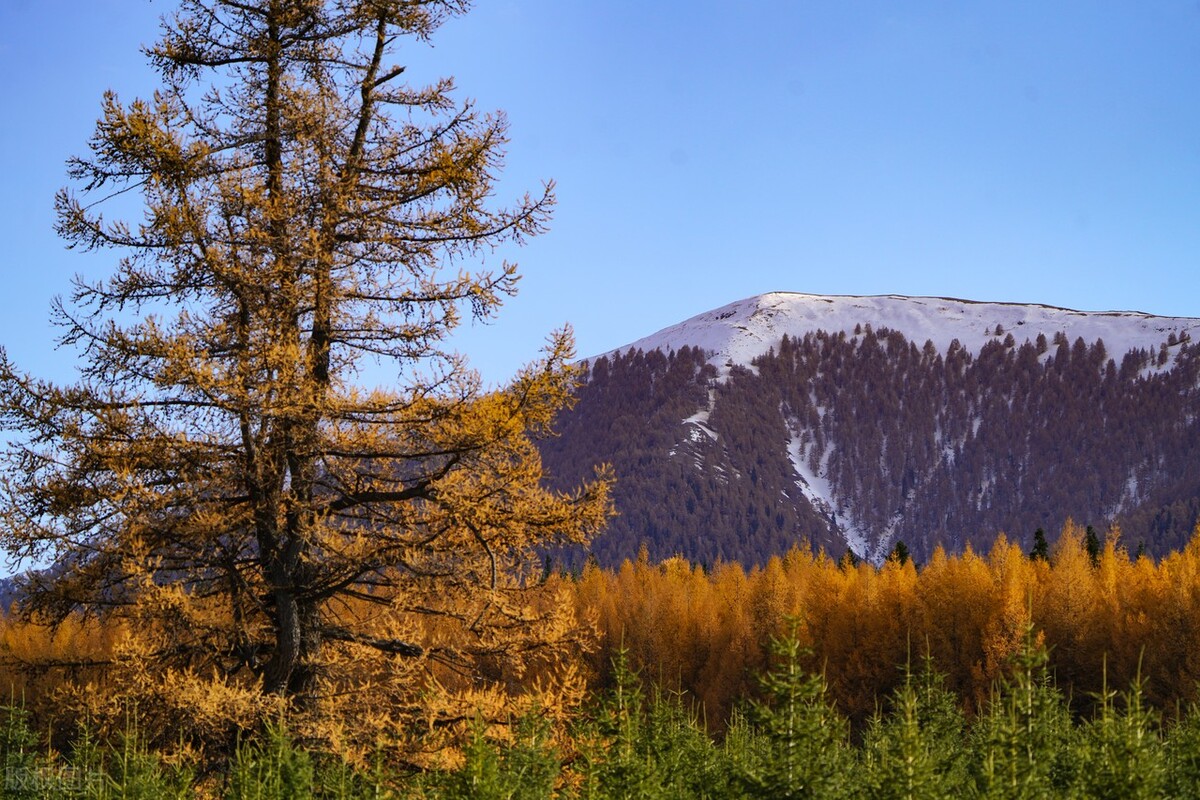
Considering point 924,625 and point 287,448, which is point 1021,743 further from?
point 924,625

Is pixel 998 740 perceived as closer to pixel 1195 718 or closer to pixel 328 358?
pixel 1195 718

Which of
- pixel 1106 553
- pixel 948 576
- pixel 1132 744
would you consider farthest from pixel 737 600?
pixel 1132 744

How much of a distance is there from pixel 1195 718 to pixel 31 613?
12548mm

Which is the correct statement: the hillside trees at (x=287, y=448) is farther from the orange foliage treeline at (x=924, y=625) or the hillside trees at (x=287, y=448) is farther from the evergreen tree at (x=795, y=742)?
the orange foliage treeline at (x=924, y=625)

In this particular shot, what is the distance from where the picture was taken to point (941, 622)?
252 feet

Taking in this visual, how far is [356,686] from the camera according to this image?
50.3ft

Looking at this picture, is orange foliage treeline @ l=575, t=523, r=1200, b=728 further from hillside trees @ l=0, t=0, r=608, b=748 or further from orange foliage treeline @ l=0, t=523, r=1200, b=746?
hillside trees @ l=0, t=0, r=608, b=748

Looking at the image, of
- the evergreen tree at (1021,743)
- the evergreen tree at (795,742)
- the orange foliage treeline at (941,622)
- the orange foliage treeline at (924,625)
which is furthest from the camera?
the orange foliage treeline at (941,622)

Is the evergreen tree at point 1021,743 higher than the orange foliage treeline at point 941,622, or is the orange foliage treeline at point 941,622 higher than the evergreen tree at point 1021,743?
the evergreen tree at point 1021,743

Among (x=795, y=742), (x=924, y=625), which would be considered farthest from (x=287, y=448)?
(x=924, y=625)

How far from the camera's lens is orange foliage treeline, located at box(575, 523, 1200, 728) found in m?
66.1

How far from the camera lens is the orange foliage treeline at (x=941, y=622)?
6606cm

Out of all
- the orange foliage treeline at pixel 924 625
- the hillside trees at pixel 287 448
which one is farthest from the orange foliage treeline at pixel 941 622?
the hillside trees at pixel 287 448

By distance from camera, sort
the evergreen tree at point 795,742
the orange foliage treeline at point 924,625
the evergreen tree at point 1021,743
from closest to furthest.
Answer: the evergreen tree at point 1021,743 < the evergreen tree at point 795,742 < the orange foliage treeline at point 924,625
